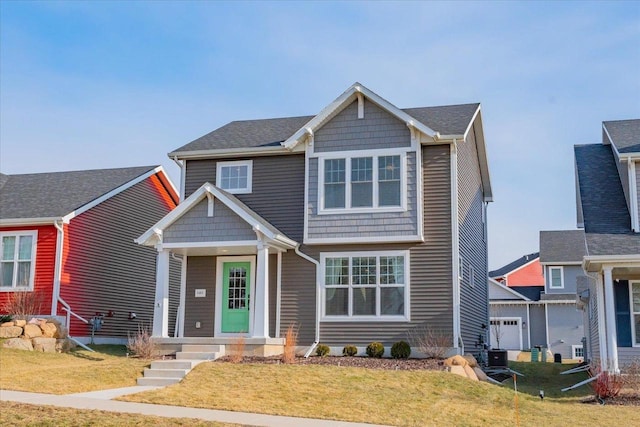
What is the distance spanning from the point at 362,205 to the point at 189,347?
5.88 metres

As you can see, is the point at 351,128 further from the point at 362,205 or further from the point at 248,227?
the point at 248,227

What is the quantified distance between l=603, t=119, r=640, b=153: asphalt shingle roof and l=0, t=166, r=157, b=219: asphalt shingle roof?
1665 cm

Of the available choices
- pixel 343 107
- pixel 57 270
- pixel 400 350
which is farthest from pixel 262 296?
pixel 57 270

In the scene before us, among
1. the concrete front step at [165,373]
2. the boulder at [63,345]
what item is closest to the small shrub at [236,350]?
the concrete front step at [165,373]

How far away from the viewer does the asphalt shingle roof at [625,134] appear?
19891mm

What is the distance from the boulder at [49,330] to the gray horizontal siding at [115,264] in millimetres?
1740

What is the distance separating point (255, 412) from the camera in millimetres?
12492

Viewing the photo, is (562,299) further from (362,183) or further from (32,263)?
(32,263)

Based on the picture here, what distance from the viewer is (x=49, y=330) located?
70.4 ft

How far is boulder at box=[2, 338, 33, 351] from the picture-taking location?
20203 mm

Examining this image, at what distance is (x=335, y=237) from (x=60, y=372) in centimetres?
770

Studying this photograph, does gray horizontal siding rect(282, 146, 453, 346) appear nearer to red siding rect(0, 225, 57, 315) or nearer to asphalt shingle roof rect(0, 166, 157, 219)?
red siding rect(0, 225, 57, 315)

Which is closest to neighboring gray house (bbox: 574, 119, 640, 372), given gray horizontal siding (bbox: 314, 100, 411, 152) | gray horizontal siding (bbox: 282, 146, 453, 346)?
gray horizontal siding (bbox: 282, 146, 453, 346)

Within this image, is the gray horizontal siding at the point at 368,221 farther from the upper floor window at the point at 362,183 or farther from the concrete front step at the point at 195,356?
the concrete front step at the point at 195,356
